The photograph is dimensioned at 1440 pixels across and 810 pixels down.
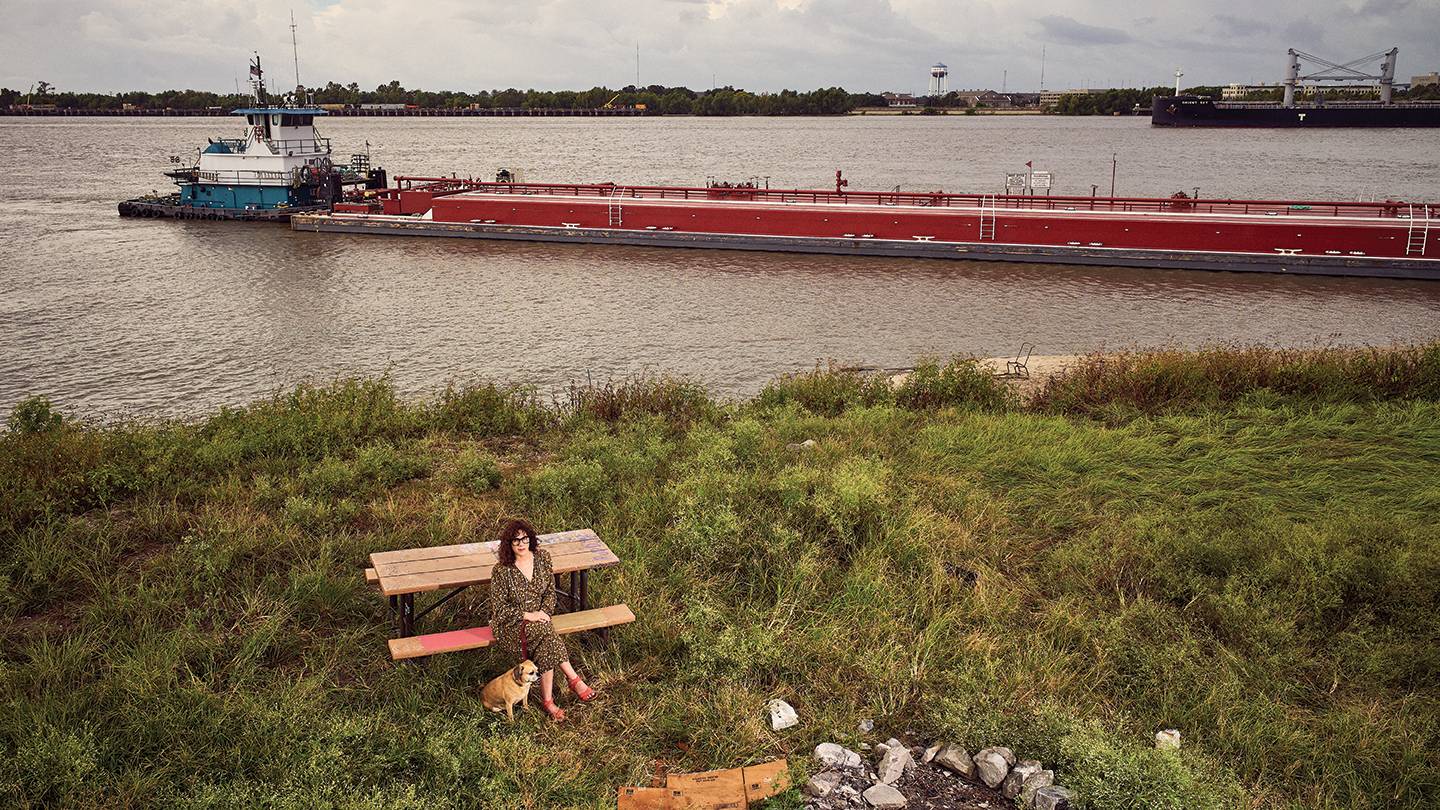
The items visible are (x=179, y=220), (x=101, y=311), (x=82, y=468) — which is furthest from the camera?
(x=179, y=220)

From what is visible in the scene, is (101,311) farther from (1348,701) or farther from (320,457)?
(1348,701)

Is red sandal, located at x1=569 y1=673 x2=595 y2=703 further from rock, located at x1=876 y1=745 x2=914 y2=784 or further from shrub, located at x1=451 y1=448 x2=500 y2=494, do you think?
shrub, located at x1=451 y1=448 x2=500 y2=494

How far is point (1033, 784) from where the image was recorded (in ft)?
14.7

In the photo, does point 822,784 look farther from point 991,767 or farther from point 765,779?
point 991,767

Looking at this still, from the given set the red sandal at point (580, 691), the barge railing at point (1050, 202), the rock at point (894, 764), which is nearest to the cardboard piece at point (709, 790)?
the rock at point (894, 764)

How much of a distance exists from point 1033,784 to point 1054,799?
14 cm

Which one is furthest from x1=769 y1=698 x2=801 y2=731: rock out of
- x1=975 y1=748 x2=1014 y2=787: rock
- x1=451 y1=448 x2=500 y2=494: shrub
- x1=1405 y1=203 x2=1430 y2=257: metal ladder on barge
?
x1=1405 y1=203 x2=1430 y2=257: metal ladder on barge

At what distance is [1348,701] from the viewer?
530cm

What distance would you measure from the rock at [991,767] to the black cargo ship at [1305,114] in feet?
419

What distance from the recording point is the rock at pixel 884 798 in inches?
172

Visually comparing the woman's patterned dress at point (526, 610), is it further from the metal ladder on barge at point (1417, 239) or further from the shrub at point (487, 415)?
the metal ladder on barge at point (1417, 239)

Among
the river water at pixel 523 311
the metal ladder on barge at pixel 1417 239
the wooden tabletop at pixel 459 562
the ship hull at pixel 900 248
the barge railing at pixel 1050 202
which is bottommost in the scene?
the river water at pixel 523 311

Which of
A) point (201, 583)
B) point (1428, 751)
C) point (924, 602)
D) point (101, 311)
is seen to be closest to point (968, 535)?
point (924, 602)

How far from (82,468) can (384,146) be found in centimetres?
10866
